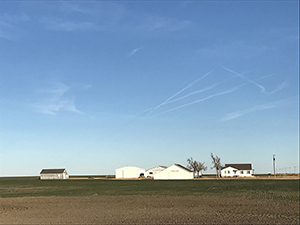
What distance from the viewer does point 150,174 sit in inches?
4882

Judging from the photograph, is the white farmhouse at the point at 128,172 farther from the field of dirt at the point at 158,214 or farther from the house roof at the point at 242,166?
the field of dirt at the point at 158,214

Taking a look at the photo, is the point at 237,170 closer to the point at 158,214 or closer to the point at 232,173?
the point at 232,173

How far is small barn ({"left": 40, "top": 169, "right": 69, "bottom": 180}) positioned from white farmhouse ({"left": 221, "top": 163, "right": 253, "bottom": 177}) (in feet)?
207

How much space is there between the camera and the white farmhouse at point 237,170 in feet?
386

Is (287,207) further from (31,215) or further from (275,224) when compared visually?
(31,215)

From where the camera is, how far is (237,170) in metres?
119

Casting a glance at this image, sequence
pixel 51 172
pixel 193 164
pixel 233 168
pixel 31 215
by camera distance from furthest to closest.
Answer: pixel 51 172 < pixel 193 164 < pixel 233 168 < pixel 31 215

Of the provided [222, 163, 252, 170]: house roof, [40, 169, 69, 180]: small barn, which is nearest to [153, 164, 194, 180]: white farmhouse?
[222, 163, 252, 170]: house roof

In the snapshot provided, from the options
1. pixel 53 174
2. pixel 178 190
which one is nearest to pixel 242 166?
pixel 53 174

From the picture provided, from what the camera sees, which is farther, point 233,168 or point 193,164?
point 193,164

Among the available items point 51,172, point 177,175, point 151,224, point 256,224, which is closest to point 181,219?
point 151,224

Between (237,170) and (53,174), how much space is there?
7119 cm

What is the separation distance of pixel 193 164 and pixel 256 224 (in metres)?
112

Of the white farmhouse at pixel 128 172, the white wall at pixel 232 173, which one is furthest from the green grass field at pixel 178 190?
the white farmhouse at pixel 128 172
